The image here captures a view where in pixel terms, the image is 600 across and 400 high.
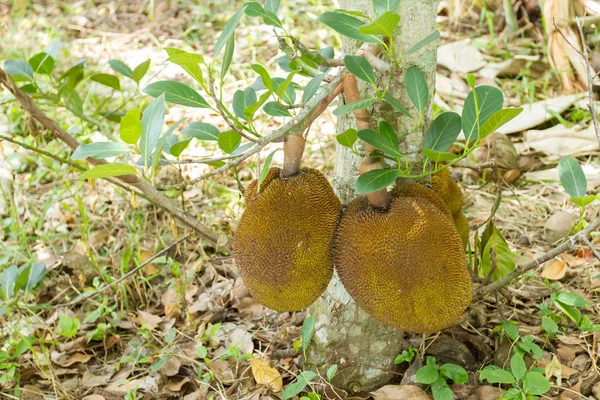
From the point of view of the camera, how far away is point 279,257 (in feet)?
3.83

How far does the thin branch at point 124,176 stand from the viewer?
1.36 m

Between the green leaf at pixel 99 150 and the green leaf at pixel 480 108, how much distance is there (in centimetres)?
60

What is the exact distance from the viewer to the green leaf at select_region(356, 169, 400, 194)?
110 centimetres

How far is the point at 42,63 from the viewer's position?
160cm

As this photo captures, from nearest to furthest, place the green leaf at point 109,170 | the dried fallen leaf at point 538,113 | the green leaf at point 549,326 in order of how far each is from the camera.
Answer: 1. the green leaf at point 109,170
2. the green leaf at point 549,326
3. the dried fallen leaf at point 538,113

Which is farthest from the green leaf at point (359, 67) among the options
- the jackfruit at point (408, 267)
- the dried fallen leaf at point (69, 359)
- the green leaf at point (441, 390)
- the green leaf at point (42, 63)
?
the dried fallen leaf at point (69, 359)

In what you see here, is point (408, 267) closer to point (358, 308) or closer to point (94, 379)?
point (358, 308)

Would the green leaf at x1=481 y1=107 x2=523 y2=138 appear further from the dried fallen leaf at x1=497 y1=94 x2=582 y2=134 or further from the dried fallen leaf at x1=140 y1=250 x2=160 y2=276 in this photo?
the dried fallen leaf at x1=497 y1=94 x2=582 y2=134

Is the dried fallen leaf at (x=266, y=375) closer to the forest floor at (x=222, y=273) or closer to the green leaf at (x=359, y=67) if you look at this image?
the forest floor at (x=222, y=273)

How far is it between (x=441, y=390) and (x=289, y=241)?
0.52 meters

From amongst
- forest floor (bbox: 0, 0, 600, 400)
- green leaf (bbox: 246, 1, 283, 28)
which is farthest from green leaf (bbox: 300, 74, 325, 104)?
forest floor (bbox: 0, 0, 600, 400)

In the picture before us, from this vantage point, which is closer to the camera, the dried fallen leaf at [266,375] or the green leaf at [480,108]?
the green leaf at [480,108]

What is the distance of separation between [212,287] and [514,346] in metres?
0.95

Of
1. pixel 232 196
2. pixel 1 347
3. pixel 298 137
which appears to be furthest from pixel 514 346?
pixel 1 347
